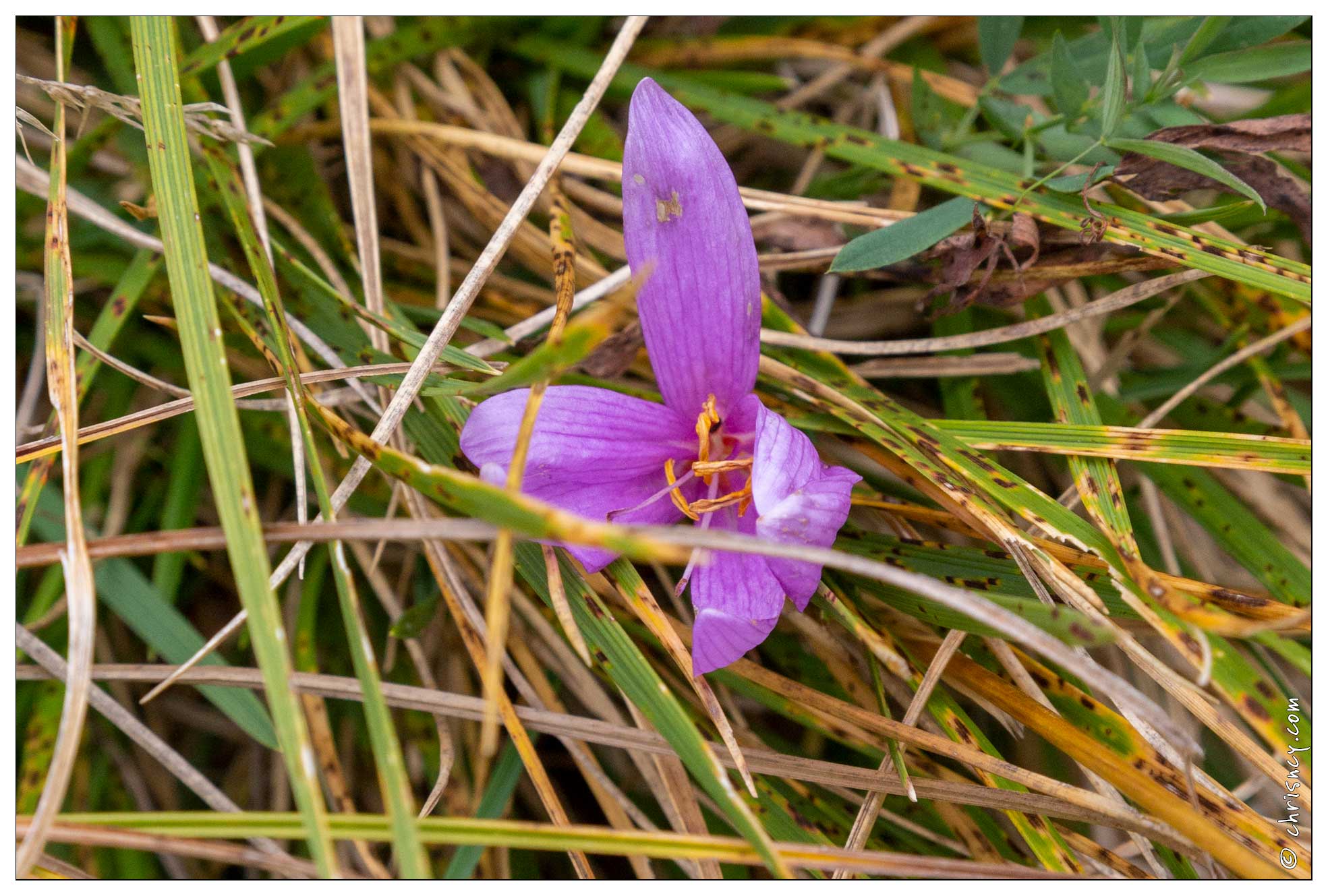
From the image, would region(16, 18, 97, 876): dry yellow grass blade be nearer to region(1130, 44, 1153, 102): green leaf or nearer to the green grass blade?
the green grass blade

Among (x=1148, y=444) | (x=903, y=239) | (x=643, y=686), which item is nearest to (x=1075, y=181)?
(x=903, y=239)

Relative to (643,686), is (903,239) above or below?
above

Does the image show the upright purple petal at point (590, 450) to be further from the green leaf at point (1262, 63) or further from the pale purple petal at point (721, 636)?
the green leaf at point (1262, 63)

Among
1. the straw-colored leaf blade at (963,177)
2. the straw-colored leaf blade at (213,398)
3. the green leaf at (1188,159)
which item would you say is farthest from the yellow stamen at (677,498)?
the green leaf at (1188,159)

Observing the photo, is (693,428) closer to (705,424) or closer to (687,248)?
(705,424)

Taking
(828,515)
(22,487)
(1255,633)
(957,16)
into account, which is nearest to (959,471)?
(828,515)

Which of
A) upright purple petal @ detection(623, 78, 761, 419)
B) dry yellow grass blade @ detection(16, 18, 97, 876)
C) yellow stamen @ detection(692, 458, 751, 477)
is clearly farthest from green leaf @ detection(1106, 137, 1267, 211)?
dry yellow grass blade @ detection(16, 18, 97, 876)
